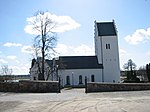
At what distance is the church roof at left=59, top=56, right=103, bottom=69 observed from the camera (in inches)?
3007

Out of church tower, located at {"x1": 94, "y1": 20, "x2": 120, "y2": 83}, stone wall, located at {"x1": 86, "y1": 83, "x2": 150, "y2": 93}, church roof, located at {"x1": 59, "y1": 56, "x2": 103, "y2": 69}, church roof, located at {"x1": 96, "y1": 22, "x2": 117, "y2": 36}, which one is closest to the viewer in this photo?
stone wall, located at {"x1": 86, "y1": 83, "x2": 150, "y2": 93}

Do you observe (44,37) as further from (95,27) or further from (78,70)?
(95,27)

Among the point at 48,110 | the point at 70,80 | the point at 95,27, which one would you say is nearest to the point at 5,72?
the point at 70,80

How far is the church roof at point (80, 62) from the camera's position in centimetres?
7637

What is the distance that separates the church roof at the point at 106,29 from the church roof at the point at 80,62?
25.9 feet

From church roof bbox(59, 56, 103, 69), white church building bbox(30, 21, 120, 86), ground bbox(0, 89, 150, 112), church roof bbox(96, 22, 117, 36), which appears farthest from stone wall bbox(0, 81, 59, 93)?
church roof bbox(96, 22, 117, 36)

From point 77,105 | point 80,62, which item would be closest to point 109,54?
point 80,62

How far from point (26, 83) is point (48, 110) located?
15825 mm

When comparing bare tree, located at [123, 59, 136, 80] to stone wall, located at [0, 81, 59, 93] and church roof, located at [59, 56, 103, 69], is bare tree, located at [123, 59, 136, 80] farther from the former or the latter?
stone wall, located at [0, 81, 59, 93]

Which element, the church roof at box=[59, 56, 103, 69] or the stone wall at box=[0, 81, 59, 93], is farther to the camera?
the church roof at box=[59, 56, 103, 69]

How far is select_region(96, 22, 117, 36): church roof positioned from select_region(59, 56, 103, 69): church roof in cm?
788

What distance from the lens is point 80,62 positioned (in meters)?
78.2

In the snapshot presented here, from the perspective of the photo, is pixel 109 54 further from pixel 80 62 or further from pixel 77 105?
pixel 77 105

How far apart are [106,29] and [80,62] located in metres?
11.9
